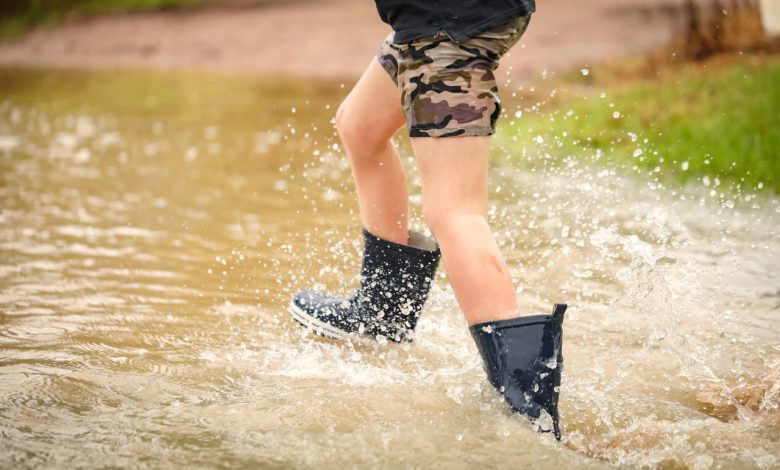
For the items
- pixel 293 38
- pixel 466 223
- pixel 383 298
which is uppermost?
pixel 466 223

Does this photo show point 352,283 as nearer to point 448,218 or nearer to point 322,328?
point 322,328

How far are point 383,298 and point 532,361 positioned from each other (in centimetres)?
64

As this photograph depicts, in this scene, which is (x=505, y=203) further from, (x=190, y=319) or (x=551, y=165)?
(x=190, y=319)

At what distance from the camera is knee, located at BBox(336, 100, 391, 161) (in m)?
2.38

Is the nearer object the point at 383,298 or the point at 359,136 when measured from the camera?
the point at 359,136

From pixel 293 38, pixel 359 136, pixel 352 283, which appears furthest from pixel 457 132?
pixel 293 38

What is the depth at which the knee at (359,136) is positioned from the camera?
2.38 meters

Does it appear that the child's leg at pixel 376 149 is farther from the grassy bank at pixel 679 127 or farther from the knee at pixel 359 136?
the grassy bank at pixel 679 127

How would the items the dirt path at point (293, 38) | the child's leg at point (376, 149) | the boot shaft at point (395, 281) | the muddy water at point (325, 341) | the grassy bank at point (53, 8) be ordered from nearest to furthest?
1. the muddy water at point (325, 341)
2. the child's leg at point (376, 149)
3. the boot shaft at point (395, 281)
4. the dirt path at point (293, 38)
5. the grassy bank at point (53, 8)

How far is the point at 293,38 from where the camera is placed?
13.5m

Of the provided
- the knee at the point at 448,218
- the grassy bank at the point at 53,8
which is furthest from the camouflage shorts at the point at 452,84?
the grassy bank at the point at 53,8


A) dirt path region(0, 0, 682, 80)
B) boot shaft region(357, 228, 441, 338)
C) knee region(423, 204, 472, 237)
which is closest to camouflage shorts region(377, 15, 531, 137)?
knee region(423, 204, 472, 237)

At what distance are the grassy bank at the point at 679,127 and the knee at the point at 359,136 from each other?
2.28 meters

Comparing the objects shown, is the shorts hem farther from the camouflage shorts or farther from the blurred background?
the blurred background
